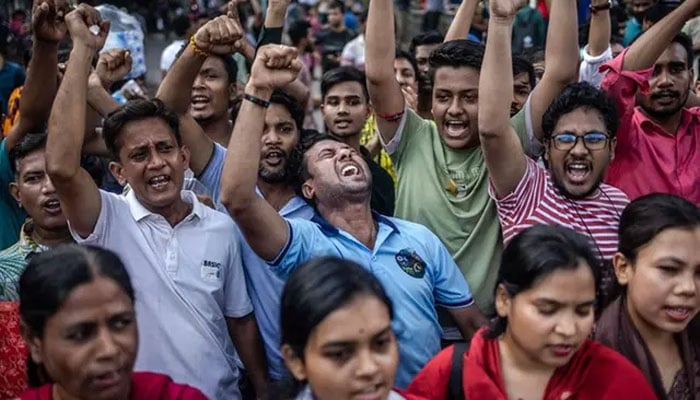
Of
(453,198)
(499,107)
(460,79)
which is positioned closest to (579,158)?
(499,107)

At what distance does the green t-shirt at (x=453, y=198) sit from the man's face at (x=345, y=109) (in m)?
0.87

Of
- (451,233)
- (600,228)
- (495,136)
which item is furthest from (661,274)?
(451,233)

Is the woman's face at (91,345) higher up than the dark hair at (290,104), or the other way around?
the dark hair at (290,104)

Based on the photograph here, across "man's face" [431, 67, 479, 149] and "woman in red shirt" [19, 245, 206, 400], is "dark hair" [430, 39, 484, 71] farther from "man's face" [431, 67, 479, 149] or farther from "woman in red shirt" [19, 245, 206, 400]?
"woman in red shirt" [19, 245, 206, 400]

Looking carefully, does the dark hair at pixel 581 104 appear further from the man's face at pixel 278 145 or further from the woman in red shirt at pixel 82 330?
the woman in red shirt at pixel 82 330

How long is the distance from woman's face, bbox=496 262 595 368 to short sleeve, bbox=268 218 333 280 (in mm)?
817

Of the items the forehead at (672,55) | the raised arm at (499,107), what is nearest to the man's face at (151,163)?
the raised arm at (499,107)

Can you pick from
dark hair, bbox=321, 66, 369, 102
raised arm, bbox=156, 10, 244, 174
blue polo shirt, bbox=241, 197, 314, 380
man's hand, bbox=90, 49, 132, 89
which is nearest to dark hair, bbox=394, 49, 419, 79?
dark hair, bbox=321, 66, 369, 102

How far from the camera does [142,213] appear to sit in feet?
10.2

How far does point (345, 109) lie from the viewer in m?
4.70

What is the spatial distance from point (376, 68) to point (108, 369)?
188 centimetres

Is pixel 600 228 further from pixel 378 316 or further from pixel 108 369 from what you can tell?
pixel 108 369

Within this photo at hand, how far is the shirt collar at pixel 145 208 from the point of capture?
10.2 feet

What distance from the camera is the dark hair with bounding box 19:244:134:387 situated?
2242 millimetres
